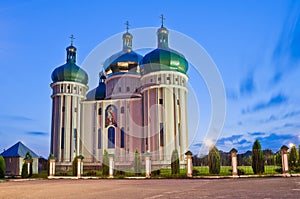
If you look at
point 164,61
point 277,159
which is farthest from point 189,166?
point 164,61

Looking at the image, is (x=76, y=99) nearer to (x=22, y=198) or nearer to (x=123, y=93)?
(x=123, y=93)

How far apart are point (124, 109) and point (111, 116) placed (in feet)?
5.19

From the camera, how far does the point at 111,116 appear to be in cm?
3359

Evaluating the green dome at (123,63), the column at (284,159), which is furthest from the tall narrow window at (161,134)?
the column at (284,159)

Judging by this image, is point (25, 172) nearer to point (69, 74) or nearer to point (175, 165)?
point (175, 165)

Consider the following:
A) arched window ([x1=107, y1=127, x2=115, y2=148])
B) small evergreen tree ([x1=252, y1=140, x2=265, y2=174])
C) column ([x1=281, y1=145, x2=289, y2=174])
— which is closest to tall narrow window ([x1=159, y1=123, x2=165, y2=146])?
arched window ([x1=107, y1=127, x2=115, y2=148])

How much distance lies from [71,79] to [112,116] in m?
6.15

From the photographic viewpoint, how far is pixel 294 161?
66.2 ft

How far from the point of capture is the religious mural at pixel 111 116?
33.4 meters

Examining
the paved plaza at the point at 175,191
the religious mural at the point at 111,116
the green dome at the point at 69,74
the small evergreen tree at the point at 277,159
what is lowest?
the paved plaza at the point at 175,191

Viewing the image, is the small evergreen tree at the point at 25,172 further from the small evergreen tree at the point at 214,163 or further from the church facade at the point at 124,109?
the small evergreen tree at the point at 214,163

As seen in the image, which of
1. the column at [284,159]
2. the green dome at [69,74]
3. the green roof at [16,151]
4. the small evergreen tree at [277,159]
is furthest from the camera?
the green dome at [69,74]

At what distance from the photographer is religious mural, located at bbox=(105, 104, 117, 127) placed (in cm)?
3344

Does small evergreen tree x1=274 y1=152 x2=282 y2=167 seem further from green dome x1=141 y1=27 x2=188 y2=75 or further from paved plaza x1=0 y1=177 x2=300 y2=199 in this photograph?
green dome x1=141 y1=27 x2=188 y2=75
